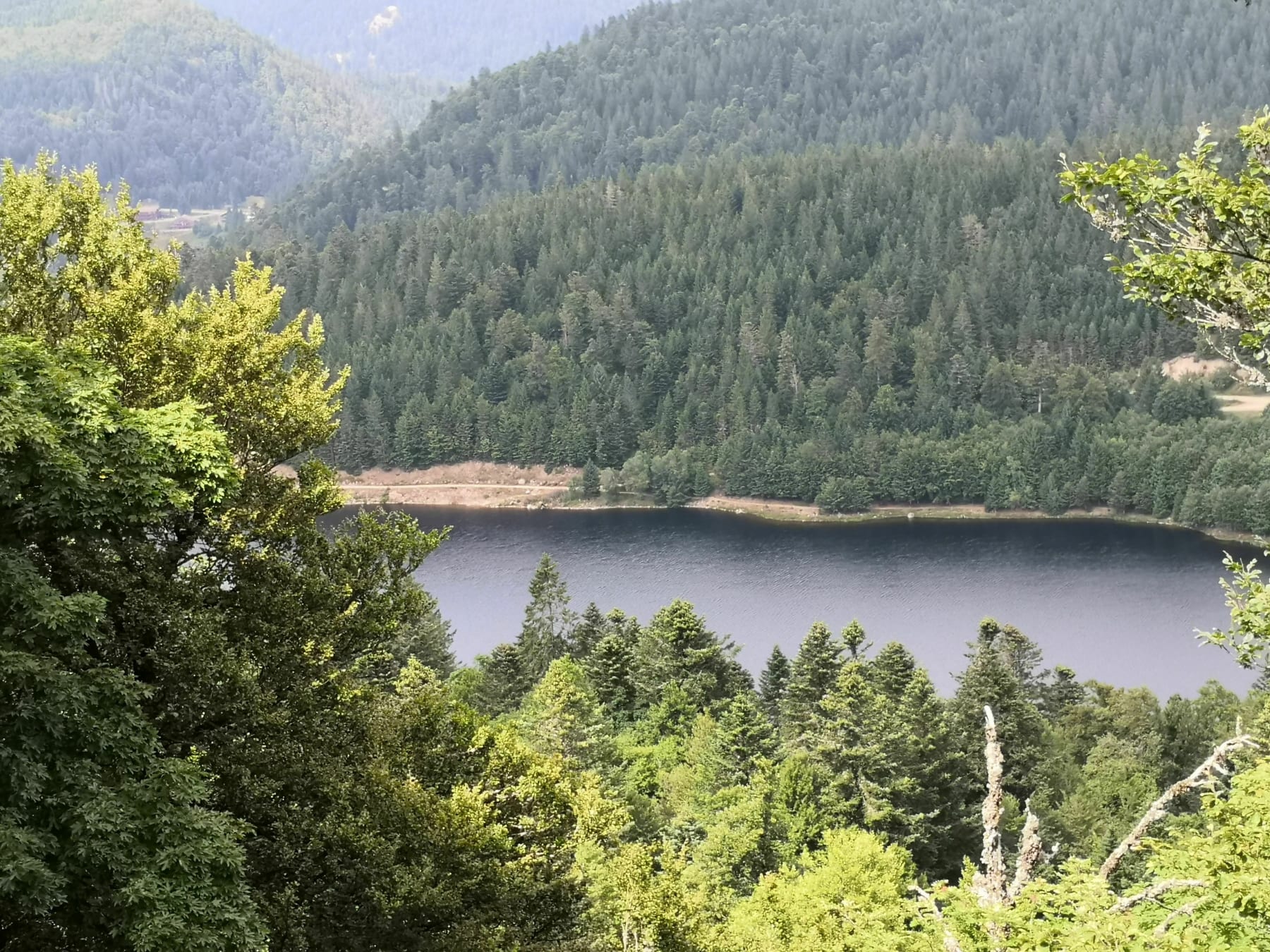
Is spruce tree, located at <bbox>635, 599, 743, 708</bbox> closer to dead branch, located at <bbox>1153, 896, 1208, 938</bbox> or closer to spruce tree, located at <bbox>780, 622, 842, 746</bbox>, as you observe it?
spruce tree, located at <bbox>780, 622, 842, 746</bbox>

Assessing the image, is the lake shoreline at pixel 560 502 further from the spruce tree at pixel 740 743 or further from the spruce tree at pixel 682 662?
the spruce tree at pixel 740 743

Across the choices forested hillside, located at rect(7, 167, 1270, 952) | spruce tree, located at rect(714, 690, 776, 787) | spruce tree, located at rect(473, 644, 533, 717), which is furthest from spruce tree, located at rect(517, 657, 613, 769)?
spruce tree, located at rect(473, 644, 533, 717)

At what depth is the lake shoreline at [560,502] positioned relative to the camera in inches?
5551

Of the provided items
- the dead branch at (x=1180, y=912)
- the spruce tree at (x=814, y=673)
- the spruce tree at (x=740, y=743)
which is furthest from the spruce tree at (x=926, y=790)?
the dead branch at (x=1180, y=912)

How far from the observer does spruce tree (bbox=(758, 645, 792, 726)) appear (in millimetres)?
71125

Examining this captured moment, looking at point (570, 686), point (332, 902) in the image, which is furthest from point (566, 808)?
point (570, 686)

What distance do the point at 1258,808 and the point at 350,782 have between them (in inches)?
484

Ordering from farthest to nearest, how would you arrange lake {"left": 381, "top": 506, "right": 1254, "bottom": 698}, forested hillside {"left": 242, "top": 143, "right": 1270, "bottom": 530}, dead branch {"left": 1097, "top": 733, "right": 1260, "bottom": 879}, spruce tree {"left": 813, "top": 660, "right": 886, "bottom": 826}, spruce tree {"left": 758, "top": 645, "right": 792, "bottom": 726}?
forested hillside {"left": 242, "top": 143, "right": 1270, "bottom": 530} → lake {"left": 381, "top": 506, "right": 1254, "bottom": 698} → spruce tree {"left": 758, "top": 645, "right": 792, "bottom": 726} → spruce tree {"left": 813, "top": 660, "right": 886, "bottom": 826} → dead branch {"left": 1097, "top": 733, "right": 1260, "bottom": 879}

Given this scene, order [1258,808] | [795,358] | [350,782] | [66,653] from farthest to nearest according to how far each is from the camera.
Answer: [795,358] → [350,782] → [66,653] → [1258,808]

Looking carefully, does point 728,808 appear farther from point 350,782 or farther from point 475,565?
point 475,565

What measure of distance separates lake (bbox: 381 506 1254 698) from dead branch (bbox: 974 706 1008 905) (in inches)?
2875

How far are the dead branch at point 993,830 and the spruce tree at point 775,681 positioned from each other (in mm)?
58564

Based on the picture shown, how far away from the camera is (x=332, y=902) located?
19438 mm

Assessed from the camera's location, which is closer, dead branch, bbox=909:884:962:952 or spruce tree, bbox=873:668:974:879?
dead branch, bbox=909:884:962:952
